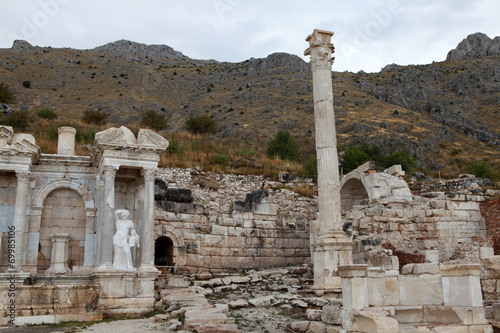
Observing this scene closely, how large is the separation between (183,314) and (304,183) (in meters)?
14.6

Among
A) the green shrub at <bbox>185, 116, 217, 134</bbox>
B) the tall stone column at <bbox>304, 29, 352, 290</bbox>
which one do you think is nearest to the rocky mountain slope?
the green shrub at <bbox>185, 116, 217, 134</bbox>

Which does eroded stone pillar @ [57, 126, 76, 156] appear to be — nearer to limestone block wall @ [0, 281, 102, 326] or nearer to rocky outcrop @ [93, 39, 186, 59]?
limestone block wall @ [0, 281, 102, 326]

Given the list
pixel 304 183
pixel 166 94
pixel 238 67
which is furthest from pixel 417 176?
pixel 238 67

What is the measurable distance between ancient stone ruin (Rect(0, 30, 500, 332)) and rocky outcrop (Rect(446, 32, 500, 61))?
75.3 metres

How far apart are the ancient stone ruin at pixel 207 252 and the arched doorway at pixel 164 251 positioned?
3.7 inches

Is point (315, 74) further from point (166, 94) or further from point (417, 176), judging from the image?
point (166, 94)

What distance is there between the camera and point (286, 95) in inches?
2440

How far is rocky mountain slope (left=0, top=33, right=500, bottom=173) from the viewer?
157 ft

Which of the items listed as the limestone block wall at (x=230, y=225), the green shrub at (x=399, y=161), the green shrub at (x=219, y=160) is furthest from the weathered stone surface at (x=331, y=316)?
the green shrub at (x=399, y=161)

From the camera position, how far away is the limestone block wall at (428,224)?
17.3 meters

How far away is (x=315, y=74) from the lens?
564 inches

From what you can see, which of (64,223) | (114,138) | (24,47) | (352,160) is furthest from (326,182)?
(24,47)

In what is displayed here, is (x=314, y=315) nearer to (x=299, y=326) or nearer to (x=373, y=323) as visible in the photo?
(x=299, y=326)

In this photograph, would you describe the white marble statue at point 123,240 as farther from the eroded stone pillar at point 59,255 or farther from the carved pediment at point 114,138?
the carved pediment at point 114,138
